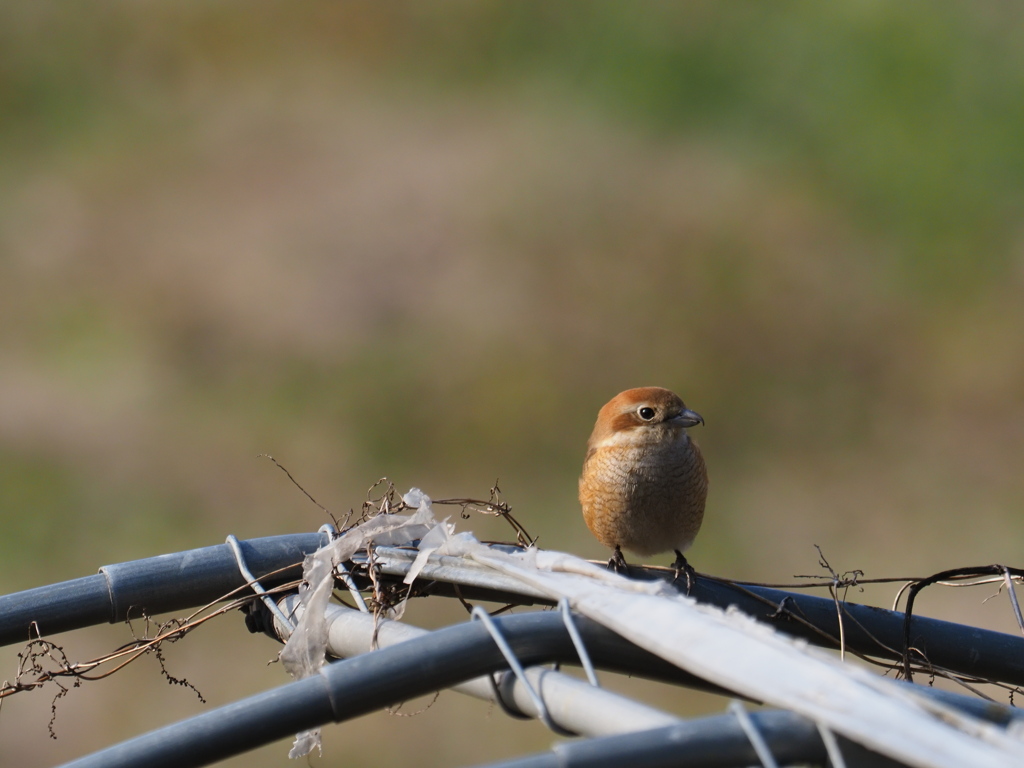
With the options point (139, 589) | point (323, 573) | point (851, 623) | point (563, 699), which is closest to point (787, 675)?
point (563, 699)

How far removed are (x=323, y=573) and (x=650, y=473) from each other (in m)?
2.08

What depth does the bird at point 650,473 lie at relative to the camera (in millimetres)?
4234

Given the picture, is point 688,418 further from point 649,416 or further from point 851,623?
point 851,623

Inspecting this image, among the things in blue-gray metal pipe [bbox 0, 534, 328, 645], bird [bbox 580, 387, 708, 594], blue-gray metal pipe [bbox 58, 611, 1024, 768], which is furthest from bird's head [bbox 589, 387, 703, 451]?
blue-gray metal pipe [bbox 58, 611, 1024, 768]

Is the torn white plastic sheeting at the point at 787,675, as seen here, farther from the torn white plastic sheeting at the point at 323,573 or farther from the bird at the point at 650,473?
the bird at the point at 650,473

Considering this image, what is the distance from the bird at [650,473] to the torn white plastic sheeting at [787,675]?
2.37 meters

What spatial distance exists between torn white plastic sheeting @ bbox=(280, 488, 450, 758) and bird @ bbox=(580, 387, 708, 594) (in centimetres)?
185

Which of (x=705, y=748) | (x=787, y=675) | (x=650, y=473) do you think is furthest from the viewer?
(x=650, y=473)

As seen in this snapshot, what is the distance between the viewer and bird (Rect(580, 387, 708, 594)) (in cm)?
423

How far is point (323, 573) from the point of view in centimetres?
235

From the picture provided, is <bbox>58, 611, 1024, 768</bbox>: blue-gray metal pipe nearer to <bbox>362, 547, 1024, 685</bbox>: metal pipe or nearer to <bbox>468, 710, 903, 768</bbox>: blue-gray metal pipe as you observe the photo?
<bbox>468, 710, 903, 768</bbox>: blue-gray metal pipe

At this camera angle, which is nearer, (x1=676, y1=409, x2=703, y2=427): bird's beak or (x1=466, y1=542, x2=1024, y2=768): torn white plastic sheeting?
(x1=466, y1=542, x2=1024, y2=768): torn white plastic sheeting

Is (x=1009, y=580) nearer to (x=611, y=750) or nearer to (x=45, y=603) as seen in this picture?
(x=611, y=750)

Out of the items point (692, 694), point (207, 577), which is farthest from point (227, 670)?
point (207, 577)
